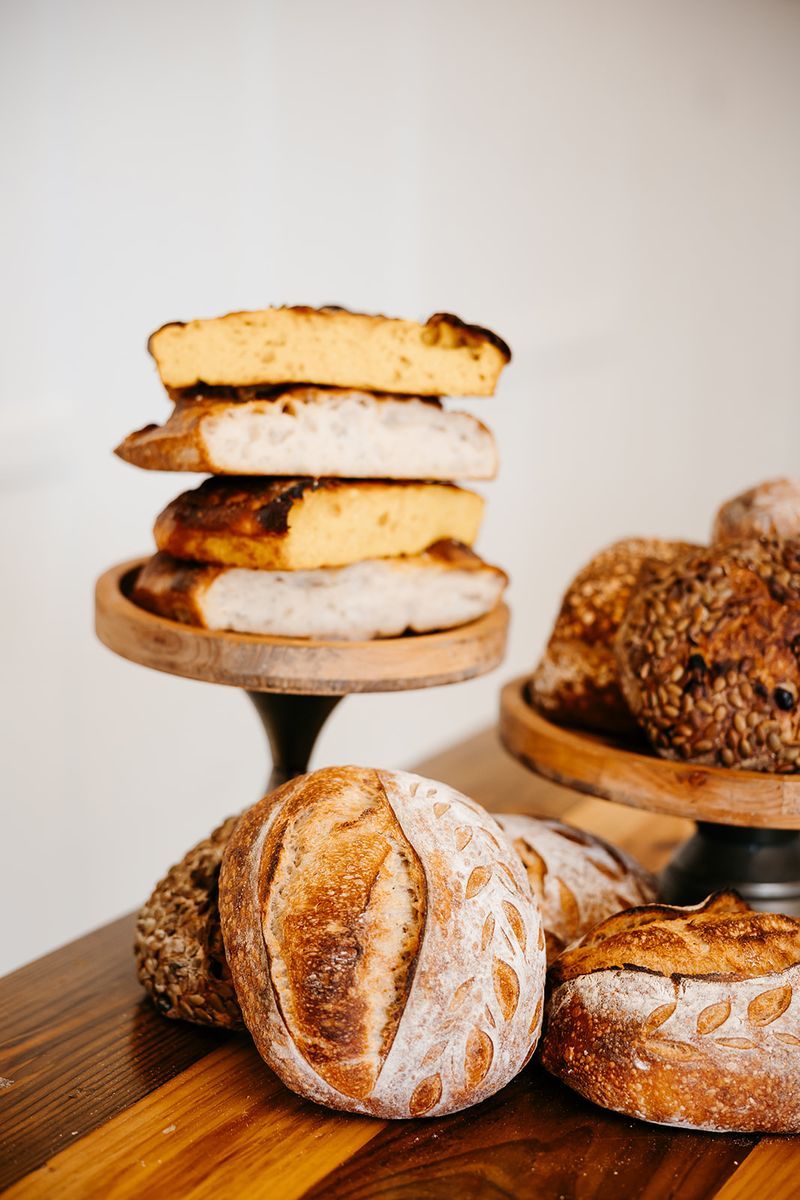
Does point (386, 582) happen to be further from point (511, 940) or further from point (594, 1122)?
point (594, 1122)

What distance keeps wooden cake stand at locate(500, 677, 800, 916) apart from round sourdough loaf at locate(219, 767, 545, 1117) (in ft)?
0.82

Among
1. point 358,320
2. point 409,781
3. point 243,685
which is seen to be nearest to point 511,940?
point 409,781

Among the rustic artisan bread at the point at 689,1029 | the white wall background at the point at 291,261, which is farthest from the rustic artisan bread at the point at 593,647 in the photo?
the white wall background at the point at 291,261

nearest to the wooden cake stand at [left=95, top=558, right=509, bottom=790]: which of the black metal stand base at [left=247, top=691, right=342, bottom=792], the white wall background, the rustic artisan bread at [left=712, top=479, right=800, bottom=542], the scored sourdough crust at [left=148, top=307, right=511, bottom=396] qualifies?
the black metal stand base at [left=247, top=691, right=342, bottom=792]

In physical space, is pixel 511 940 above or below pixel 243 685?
below

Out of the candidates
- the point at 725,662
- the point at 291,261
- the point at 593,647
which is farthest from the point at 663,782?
the point at 291,261

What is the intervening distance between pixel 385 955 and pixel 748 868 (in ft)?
1.87

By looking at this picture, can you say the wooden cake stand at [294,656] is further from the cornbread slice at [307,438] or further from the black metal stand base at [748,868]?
the black metal stand base at [748,868]

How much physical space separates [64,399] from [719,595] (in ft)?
4.88

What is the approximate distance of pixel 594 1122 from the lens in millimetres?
990

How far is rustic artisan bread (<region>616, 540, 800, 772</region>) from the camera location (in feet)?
3.85

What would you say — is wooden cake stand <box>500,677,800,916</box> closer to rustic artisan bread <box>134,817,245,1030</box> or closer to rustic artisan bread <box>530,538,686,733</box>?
rustic artisan bread <box>530,538,686,733</box>

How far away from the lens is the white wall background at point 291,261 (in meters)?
2.19

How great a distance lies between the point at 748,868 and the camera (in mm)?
1316
